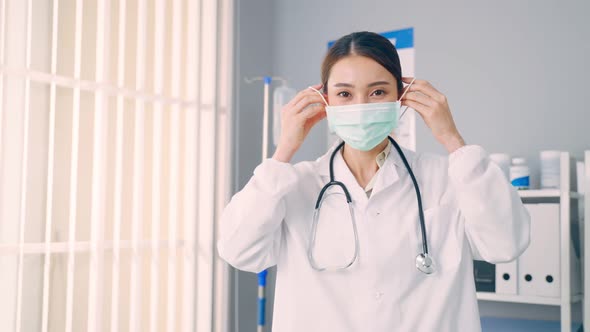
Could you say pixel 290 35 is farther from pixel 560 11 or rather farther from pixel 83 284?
pixel 83 284

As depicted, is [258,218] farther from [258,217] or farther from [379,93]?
[379,93]

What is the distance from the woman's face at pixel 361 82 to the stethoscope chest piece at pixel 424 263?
1.26 ft

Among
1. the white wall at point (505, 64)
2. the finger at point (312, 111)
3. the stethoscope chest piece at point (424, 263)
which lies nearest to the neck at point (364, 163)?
the finger at point (312, 111)

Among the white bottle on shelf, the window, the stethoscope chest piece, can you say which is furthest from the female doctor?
the white bottle on shelf

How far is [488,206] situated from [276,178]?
49 cm

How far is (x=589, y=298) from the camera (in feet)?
6.71

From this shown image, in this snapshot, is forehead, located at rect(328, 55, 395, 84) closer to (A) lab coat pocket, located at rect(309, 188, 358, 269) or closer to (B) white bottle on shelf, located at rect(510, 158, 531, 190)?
(A) lab coat pocket, located at rect(309, 188, 358, 269)

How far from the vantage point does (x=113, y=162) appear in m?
2.17

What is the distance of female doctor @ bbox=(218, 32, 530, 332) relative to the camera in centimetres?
131

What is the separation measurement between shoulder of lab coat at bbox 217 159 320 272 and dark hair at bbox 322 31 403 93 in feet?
0.96

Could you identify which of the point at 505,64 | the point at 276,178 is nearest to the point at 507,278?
the point at 505,64

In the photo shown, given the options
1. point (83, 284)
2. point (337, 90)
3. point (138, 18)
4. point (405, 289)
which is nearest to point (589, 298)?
point (405, 289)

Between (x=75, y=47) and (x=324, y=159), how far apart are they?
3.48 ft

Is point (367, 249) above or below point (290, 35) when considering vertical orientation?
below
